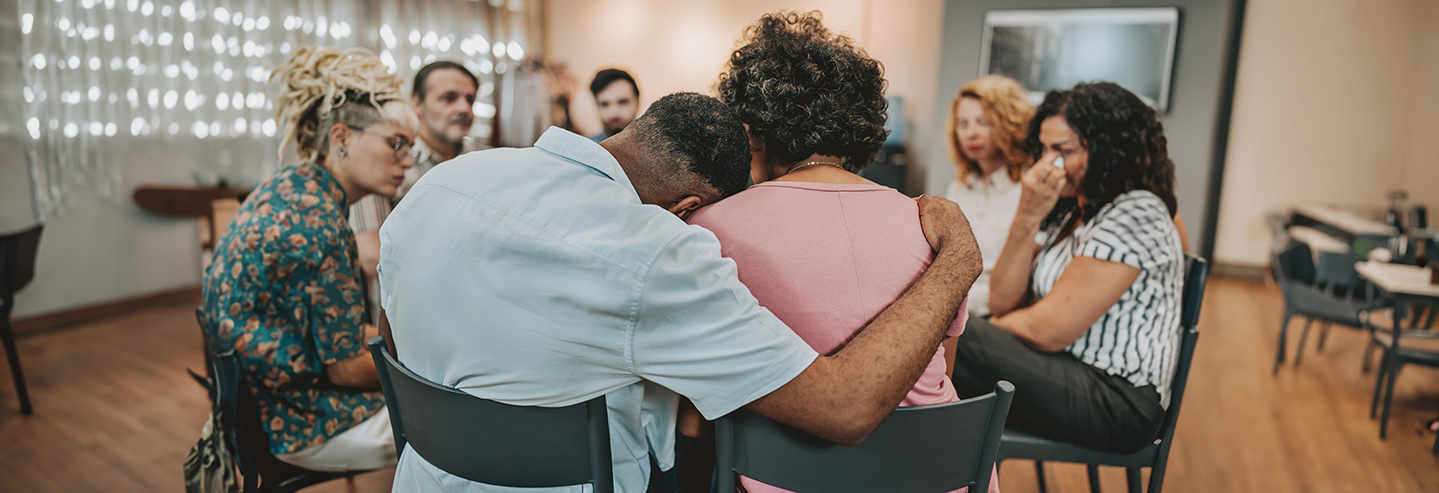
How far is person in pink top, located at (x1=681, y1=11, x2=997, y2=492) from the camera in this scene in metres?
0.99

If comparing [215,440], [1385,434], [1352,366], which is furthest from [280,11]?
[1352,366]

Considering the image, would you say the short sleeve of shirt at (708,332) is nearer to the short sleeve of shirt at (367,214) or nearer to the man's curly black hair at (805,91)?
the man's curly black hair at (805,91)

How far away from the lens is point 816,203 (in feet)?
3.37

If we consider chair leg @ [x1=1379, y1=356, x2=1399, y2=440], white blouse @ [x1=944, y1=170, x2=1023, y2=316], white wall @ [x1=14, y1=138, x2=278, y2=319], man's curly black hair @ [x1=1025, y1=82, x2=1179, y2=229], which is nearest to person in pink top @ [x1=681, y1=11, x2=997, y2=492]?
man's curly black hair @ [x1=1025, y1=82, x2=1179, y2=229]

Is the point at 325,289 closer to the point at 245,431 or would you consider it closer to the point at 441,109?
the point at 245,431

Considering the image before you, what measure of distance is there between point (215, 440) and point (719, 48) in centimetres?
675

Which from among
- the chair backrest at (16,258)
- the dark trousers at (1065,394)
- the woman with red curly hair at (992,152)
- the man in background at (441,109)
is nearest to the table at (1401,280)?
the woman with red curly hair at (992,152)

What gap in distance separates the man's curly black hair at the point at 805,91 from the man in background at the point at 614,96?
241 cm

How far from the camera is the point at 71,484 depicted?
2.40m

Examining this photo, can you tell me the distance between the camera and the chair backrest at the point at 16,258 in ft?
9.39

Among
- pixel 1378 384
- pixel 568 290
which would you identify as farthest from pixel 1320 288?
pixel 568 290

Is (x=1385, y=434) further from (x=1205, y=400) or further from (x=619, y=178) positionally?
(x=619, y=178)

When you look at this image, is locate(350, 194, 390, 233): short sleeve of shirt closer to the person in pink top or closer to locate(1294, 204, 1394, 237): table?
the person in pink top

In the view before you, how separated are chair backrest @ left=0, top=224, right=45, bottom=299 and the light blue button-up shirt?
2.95m
